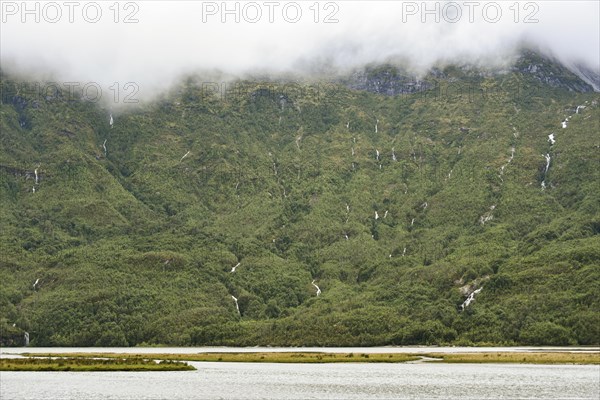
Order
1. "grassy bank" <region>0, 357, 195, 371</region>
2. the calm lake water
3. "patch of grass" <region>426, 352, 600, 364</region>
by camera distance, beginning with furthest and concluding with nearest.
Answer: "patch of grass" <region>426, 352, 600, 364</region> → "grassy bank" <region>0, 357, 195, 371</region> → the calm lake water

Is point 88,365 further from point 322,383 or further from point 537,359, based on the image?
point 537,359

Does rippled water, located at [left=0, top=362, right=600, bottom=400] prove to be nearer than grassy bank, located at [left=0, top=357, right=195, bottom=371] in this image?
Yes

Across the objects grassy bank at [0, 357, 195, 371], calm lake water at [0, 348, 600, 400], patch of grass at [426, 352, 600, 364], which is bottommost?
patch of grass at [426, 352, 600, 364]

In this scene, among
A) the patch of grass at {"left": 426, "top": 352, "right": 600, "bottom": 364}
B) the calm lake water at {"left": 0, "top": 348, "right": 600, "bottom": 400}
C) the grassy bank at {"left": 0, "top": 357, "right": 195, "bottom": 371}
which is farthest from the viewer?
the patch of grass at {"left": 426, "top": 352, "right": 600, "bottom": 364}

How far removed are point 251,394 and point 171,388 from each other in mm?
16271

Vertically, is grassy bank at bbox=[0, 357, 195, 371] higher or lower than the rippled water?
lower

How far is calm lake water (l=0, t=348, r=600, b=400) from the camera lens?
112312 mm

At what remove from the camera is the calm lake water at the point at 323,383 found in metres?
112

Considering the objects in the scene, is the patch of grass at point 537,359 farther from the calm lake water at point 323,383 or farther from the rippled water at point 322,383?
the rippled water at point 322,383

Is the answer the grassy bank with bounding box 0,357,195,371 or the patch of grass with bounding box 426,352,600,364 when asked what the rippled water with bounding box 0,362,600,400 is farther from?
the patch of grass with bounding box 426,352,600,364

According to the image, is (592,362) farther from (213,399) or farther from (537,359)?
(213,399)

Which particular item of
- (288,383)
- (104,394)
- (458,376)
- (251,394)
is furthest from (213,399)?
(458,376)

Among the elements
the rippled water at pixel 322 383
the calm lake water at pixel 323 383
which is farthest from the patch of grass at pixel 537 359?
the rippled water at pixel 322 383

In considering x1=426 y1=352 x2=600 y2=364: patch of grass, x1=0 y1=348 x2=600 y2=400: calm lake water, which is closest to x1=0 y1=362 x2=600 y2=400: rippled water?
x1=0 y1=348 x2=600 y2=400: calm lake water
